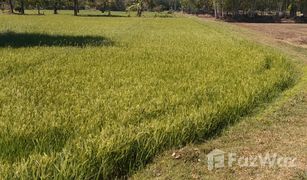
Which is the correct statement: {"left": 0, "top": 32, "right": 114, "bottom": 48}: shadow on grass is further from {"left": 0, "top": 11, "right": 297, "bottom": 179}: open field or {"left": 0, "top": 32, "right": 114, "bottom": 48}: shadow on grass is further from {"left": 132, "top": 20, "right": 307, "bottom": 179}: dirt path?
{"left": 132, "top": 20, "right": 307, "bottom": 179}: dirt path

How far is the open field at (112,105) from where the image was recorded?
475cm

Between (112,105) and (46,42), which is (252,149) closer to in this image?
(112,105)

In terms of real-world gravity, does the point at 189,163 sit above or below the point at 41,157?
below

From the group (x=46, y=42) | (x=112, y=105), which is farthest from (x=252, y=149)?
(x=46, y=42)

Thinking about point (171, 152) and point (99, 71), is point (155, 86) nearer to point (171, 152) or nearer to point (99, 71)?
point (99, 71)

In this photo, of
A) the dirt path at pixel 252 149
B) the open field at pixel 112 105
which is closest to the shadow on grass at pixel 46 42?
the open field at pixel 112 105

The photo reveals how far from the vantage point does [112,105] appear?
22.9 ft

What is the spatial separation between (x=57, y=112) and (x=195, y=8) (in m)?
104

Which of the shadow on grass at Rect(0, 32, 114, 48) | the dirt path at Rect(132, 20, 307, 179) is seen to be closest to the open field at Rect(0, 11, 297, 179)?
the dirt path at Rect(132, 20, 307, 179)

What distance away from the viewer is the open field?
15.6 feet

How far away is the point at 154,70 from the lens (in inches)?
432

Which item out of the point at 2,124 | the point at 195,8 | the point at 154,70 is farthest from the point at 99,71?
the point at 195,8

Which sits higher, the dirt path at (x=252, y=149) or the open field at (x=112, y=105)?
the open field at (x=112, y=105)

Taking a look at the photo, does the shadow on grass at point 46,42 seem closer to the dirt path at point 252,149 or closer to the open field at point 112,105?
the open field at point 112,105
